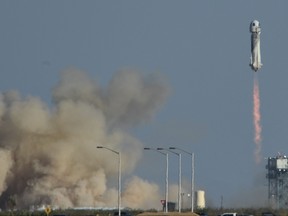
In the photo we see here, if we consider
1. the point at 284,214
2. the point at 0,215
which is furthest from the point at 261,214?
the point at 0,215

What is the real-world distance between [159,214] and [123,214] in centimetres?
1502

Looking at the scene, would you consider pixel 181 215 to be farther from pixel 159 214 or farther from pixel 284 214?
pixel 284 214

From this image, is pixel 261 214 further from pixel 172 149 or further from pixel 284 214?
pixel 172 149

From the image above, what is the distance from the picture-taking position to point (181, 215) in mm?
180375

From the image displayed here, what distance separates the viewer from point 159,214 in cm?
18225

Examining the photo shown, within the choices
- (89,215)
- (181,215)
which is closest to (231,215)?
(181,215)

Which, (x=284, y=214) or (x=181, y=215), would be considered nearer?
(x=181, y=215)

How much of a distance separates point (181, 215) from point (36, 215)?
2463cm

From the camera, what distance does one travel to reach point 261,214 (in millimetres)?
199375

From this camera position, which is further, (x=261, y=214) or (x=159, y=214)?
(x=261, y=214)

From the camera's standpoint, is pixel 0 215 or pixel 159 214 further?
pixel 0 215

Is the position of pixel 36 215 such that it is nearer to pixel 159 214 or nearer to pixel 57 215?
pixel 57 215

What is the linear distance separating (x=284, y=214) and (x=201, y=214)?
923 cm

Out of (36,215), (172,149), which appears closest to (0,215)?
(36,215)
